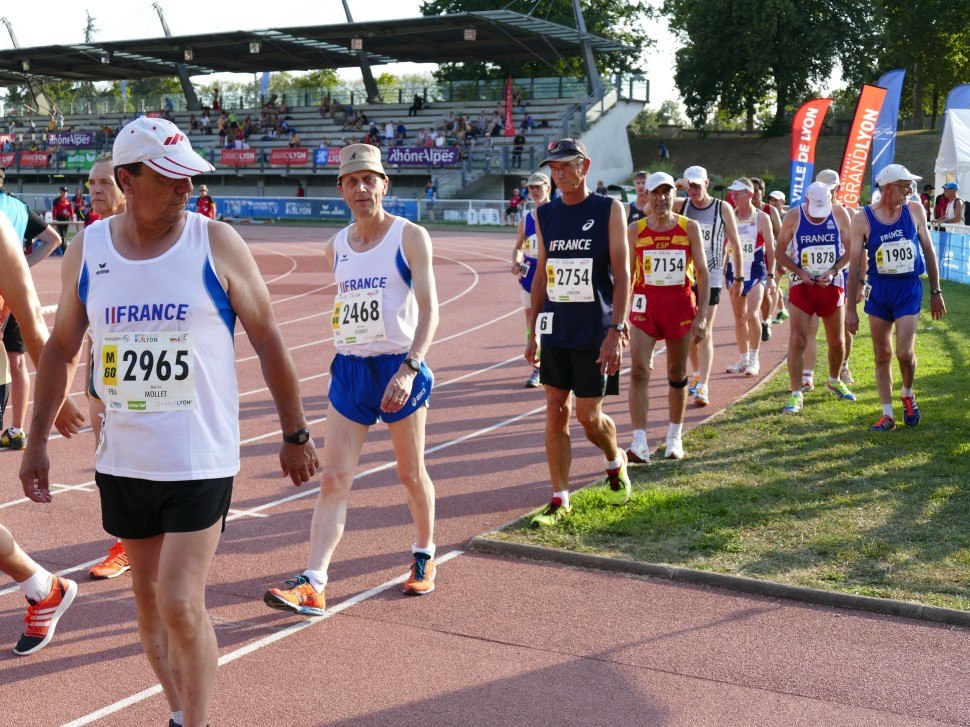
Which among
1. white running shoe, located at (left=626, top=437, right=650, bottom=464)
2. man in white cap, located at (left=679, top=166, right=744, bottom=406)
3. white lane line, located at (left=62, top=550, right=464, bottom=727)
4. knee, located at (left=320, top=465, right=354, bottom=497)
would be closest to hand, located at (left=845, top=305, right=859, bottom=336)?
man in white cap, located at (left=679, top=166, right=744, bottom=406)

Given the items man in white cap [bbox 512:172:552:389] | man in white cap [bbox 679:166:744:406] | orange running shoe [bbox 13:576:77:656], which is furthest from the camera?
man in white cap [bbox 512:172:552:389]

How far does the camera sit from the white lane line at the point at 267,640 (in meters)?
4.27

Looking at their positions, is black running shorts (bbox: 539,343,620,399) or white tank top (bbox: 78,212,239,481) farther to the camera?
black running shorts (bbox: 539,343,620,399)

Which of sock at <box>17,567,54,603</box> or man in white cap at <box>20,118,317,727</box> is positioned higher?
man in white cap at <box>20,118,317,727</box>

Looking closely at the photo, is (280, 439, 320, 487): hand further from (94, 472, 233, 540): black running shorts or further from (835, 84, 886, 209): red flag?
(835, 84, 886, 209): red flag

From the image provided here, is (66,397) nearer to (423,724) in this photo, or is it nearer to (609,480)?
(423,724)

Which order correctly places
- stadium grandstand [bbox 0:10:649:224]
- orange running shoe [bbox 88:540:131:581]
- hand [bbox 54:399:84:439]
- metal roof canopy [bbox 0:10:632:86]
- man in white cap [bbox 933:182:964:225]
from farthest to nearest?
metal roof canopy [bbox 0:10:632:86] < stadium grandstand [bbox 0:10:649:224] < man in white cap [bbox 933:182:964:225] < orange running shoe [bbox 88:540:131:581] < hand [bbox 54:399:84:439]

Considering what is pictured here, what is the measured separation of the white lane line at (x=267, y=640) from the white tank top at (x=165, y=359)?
127 centimetres

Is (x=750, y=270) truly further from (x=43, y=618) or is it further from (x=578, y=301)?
(x=43, y=618)

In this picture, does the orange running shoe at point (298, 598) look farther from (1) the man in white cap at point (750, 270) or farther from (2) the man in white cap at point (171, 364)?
(1) the man in white cap at point (750, 270)

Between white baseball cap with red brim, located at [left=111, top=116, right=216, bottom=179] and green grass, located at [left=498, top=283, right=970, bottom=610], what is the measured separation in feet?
11.6

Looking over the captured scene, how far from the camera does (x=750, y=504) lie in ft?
23.2

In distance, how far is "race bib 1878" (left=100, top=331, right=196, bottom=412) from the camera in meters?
3.49

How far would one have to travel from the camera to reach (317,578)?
5375mm
